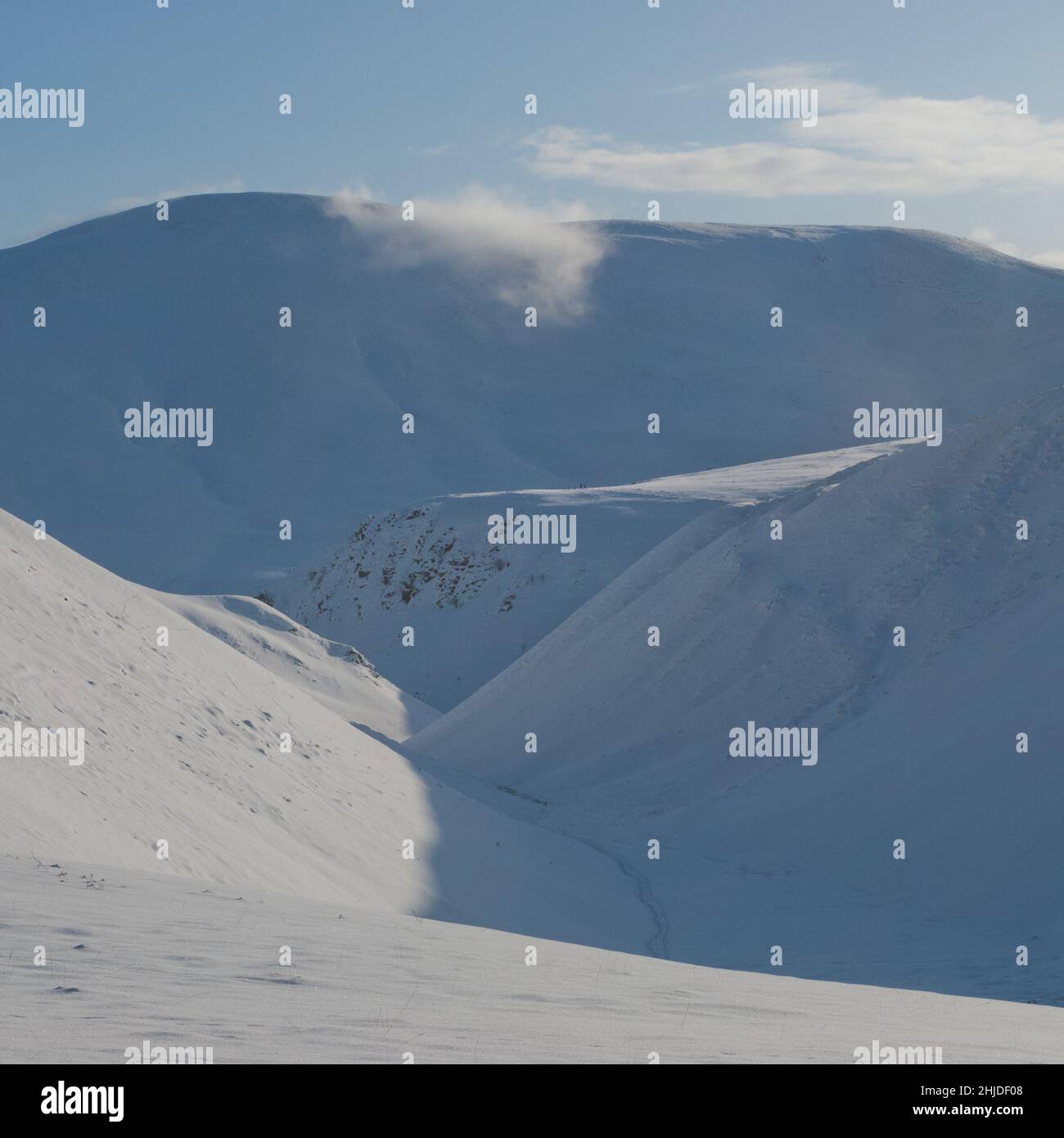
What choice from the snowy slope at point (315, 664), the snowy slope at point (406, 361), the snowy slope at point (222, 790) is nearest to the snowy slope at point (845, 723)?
the snowy slope at point (222, 790)

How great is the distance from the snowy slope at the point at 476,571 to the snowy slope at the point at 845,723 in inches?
375

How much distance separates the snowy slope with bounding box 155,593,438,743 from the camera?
1339 inches

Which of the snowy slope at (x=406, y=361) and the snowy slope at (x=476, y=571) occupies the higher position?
the snowy slope at (x=406, y=361)

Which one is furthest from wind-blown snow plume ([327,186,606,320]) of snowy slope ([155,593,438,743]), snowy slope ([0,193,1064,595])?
snowy slope ([155,593,438,743])

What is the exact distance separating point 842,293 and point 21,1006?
103 meters

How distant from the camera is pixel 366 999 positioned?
6.95 meters

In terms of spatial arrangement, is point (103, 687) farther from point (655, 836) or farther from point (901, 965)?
point (655, 836)

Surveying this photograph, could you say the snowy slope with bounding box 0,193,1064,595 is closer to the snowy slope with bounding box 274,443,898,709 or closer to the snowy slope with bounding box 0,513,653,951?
the snowy slope with bounding box 274,443,898,709

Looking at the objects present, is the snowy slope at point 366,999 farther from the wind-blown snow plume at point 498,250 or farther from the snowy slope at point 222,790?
the wind-blown snow plume at point 498,250

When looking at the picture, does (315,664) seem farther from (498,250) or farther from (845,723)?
(498,250)

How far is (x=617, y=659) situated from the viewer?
28.4 metres

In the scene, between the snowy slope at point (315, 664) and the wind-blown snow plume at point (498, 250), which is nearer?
the snowy slope at point (315, 664)

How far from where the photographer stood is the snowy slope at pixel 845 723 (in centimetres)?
1672
